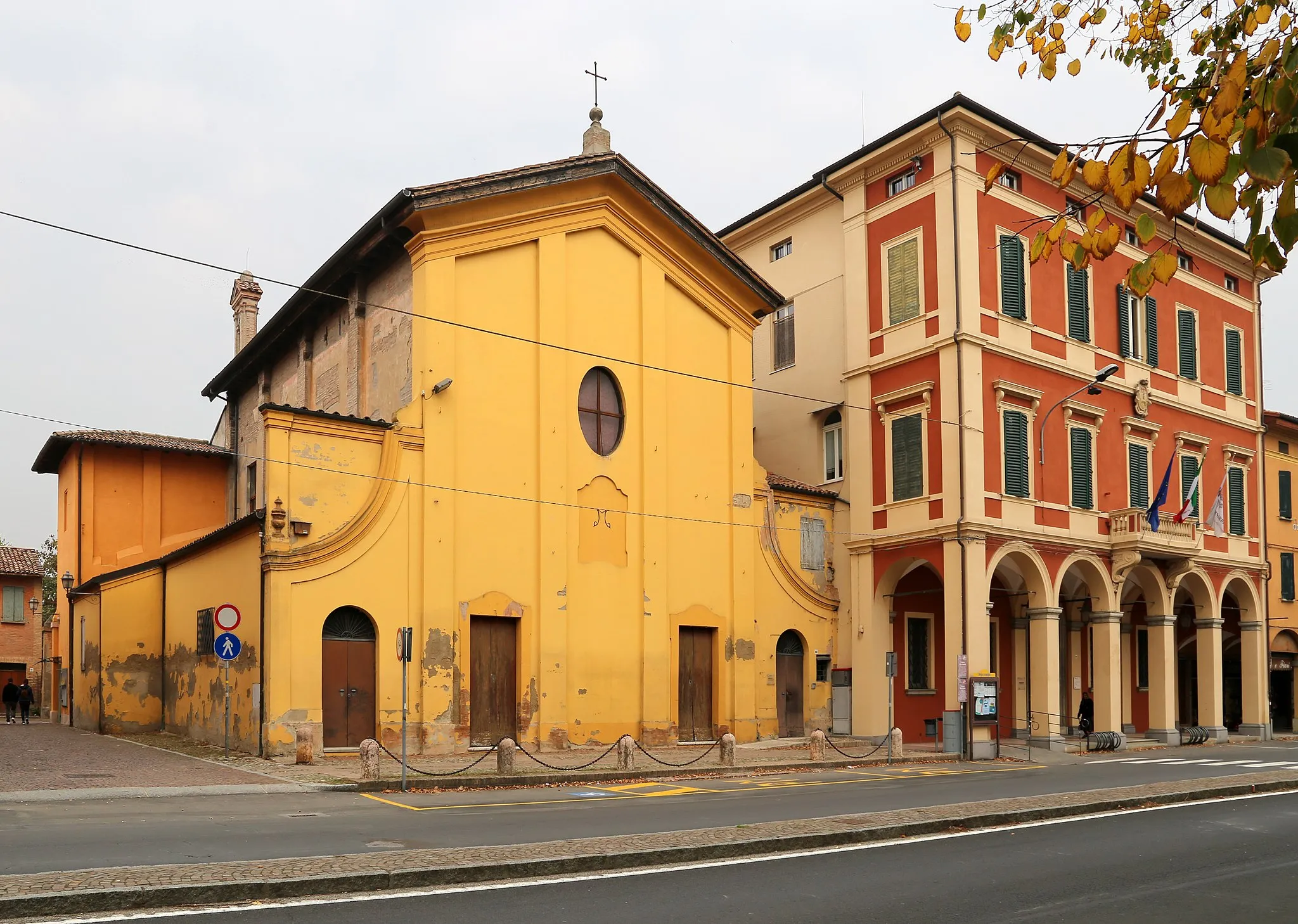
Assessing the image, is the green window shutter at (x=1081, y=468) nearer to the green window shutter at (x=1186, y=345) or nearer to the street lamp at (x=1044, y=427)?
the street lamp at (x=1044, y=427)

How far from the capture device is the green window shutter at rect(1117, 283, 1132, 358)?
3189cm

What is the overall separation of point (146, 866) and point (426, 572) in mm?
13010

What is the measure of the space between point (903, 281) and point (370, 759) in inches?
712

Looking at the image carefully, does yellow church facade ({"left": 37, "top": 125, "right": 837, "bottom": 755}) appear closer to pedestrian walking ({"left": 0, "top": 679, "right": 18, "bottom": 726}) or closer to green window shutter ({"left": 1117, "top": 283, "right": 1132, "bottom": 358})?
green window shutter ({"left": 1117, "top": 283, "right": 1132, "bottom": 358})

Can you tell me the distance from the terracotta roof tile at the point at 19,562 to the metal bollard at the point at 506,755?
136ft

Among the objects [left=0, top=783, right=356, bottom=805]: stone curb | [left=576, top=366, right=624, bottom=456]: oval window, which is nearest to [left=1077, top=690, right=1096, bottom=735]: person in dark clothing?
[left=576, top=366, right=624, bottom=456]: oval window

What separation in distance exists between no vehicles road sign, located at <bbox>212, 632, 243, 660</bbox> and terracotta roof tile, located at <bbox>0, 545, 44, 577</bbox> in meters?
38.3

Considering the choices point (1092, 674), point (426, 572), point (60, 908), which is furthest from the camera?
point (1092, 674)

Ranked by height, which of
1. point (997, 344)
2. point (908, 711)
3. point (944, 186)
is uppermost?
point (944, 186)

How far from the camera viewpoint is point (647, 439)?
26.3 meters

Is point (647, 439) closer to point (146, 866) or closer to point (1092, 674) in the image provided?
point (1092, 674)

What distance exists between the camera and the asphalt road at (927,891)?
8.53 m

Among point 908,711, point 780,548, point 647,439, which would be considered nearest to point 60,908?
point 647,439

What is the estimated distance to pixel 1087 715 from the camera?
31.4 m
